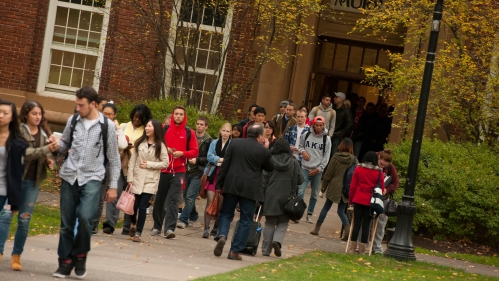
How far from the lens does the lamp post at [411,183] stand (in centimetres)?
1216

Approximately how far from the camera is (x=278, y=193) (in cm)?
1181

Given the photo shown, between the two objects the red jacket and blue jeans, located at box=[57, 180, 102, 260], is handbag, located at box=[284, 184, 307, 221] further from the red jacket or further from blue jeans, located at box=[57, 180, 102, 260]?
blue jeans, located at box=[57, 180, 102, 260]

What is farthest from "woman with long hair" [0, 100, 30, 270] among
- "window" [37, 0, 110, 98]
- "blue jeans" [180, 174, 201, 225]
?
"window" [37, 0, 110, 98]

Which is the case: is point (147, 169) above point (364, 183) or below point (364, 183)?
below

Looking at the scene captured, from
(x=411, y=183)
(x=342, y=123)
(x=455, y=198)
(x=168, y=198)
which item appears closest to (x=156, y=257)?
(x=168, y=198)

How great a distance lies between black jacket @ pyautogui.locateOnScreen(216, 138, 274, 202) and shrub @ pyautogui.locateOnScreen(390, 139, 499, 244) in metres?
4.60

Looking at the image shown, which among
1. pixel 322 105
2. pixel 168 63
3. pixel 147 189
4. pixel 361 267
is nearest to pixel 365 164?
pixel 361 267

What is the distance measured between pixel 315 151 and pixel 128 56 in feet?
23.8

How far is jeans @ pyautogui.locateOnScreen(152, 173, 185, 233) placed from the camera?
1209 cm

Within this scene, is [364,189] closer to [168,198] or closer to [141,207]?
[168,198]

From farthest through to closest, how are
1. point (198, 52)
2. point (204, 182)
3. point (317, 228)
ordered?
point (198, 52) → point (317, 228) → point (204, 182)

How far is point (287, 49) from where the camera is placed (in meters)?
20.2

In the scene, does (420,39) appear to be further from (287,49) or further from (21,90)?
(21,90)

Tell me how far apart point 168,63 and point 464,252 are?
941 cm
